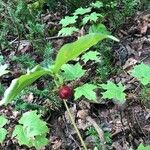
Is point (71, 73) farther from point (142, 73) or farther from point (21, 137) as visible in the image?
point (142, 73)

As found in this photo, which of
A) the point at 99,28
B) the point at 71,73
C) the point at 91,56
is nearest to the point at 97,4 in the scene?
the point at 99,28

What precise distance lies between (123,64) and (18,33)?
1358 millimetres

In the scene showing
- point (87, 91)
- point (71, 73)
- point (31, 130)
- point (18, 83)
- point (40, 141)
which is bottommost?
point (40, 141)

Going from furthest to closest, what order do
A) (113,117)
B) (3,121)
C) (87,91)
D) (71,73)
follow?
(113,117)
(3,121)
(87,91)
(71,73)

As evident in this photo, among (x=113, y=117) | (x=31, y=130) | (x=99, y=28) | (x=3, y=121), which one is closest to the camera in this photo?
(x=31, y=130)

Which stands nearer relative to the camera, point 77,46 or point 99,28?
point 77,46

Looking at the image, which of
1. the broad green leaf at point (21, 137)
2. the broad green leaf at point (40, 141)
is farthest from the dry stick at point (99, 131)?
the broad green leaf at point (21, 137)

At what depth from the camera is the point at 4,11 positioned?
182 inches

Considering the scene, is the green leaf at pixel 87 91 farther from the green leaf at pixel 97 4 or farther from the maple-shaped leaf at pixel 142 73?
the green leaf at pixel 97 4

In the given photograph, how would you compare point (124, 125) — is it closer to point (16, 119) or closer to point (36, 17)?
point (16, 119)

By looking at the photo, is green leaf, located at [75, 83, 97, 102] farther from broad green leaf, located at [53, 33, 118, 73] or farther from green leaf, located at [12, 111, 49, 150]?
broad green leaf, located at [53, 33, 118, 73]

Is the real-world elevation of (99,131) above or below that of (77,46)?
below

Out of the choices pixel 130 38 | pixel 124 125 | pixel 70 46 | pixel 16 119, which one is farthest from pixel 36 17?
pixel 70 46

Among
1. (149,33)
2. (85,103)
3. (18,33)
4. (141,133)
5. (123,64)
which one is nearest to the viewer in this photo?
(141,133)
